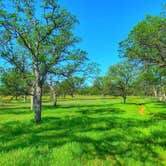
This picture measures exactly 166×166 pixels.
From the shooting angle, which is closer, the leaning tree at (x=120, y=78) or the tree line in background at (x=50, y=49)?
the tree line in background at (x=50, y=49)

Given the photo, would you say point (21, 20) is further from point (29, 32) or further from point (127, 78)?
point (127, 78)

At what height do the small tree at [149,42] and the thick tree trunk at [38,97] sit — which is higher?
the small tree at [149,42]

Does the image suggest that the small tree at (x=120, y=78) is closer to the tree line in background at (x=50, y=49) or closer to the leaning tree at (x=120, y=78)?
the leaning tree at (x=120, y=78)

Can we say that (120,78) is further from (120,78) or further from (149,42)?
(149,42)

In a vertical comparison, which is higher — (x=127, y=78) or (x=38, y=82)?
(x=127, y=78)

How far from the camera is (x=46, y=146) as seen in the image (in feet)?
29.0

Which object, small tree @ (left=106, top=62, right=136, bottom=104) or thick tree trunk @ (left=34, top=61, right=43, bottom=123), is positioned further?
small tree @ (left=106, top=62, right=136, bottom=104)

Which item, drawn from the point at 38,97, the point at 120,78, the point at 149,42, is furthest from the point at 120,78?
the point at 38,97

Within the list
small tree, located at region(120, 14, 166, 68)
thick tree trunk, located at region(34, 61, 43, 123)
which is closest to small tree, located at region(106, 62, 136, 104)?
small tree, located at region(120, 14, 166, 68)

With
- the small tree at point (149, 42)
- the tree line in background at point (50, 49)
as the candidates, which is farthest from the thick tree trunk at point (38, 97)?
the small tree at point (149, 42)

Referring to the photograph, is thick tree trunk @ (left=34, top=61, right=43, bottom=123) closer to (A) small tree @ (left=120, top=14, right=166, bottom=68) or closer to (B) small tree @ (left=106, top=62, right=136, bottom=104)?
(A) small tree @ (left=120, top=14, right=166, bottom=68)

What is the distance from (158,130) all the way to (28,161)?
867cm

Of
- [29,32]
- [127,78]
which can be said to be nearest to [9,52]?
[29,32]

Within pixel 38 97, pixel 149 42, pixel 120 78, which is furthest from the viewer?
pixel 120 78
